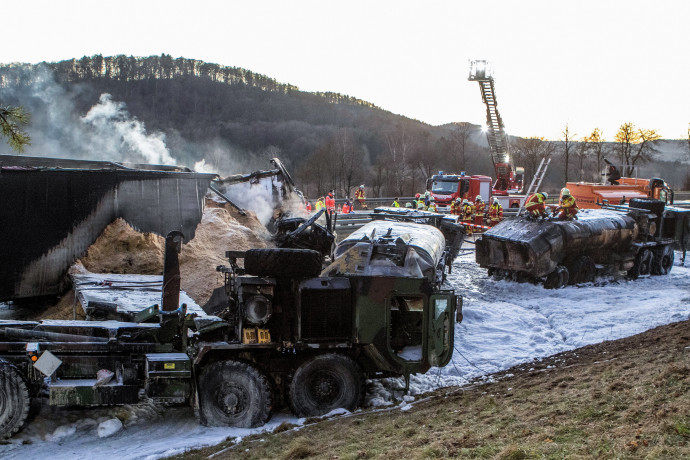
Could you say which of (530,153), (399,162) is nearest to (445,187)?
(399,162)

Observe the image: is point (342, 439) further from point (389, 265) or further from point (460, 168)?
point (460, 168)

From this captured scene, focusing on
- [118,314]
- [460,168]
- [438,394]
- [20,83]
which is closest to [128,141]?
[20,83]

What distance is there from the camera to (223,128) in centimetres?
6744

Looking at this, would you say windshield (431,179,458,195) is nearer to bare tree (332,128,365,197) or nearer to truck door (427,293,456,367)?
bare tree (332,128,365,197)

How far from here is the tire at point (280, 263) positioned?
25.7ft

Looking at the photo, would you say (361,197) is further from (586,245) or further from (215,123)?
(215,123)

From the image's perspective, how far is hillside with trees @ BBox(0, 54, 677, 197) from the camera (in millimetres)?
32719

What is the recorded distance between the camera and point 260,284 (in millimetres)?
7855

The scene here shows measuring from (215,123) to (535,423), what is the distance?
6531 centimetres

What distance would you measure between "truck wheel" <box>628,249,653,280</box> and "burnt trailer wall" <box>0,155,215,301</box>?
13396mm

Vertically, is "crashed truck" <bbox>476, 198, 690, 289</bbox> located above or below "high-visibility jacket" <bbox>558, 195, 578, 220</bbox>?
below

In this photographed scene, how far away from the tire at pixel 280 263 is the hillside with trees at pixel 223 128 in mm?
21024

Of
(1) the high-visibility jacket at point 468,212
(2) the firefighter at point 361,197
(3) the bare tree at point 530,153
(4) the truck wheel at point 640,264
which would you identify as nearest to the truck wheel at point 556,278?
(4) the truck wheel at point 640,264

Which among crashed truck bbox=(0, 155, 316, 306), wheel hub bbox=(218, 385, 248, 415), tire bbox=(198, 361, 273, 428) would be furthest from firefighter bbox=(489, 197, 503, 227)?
wheel hub bbox=(218, 385, 248, 415)
